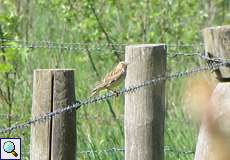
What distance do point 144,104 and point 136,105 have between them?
3cm

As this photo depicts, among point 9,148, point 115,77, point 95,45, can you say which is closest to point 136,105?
point 115,77

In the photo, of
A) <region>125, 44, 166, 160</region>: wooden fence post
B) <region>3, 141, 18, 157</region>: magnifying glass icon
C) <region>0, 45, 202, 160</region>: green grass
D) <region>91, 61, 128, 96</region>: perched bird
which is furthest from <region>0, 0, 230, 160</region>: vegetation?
<region>3, 141, 18, 157</region>: magnifying glass icon

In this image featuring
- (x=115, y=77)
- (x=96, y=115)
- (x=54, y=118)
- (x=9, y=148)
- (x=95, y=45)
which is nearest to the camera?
(x=54, y=118)

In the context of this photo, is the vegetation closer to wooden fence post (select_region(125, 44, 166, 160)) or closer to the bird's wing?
the bird's wing

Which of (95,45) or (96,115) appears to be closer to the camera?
(96,115)

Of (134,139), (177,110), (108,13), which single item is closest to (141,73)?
(134,139)

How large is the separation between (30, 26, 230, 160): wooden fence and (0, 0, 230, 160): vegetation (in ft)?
4.45

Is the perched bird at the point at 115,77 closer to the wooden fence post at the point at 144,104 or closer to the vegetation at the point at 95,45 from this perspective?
the wooden fence post at the point at 144,104

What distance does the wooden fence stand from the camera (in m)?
2.42

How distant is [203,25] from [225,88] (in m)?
5.33

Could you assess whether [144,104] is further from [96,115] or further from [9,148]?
[96,115]

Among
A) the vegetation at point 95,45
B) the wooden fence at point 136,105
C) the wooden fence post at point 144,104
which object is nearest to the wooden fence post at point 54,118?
the wooden fence at point 136,105

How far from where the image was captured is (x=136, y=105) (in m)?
2.62

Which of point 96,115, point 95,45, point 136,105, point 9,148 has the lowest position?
point 9,148
